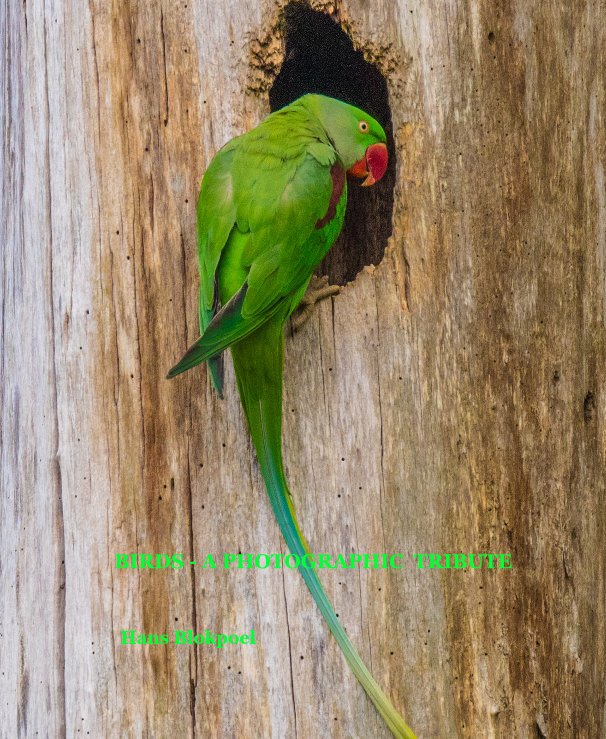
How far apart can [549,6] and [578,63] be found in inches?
6.2

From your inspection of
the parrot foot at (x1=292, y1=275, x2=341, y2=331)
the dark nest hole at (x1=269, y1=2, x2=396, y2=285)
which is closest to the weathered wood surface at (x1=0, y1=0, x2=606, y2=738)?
the parrot foot at (x1=292, y1=275, x2=341, y2=331)

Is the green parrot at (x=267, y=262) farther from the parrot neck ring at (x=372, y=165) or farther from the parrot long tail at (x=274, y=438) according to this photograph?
the parrot neck ring at (x=372, y=165)

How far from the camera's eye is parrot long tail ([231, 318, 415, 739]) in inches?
74.8

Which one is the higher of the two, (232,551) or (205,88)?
(205,88)

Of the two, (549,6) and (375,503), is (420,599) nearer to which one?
(375,503)

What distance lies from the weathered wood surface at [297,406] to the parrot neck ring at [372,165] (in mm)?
62

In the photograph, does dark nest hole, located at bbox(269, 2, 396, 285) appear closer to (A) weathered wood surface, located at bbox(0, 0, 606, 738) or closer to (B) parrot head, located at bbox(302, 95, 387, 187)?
(B) parrot head, located at bbox(302, 95, 387, 187)

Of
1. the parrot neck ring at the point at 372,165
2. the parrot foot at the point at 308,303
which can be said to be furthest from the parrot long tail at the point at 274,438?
the parrot neck ring at the point at 372,165

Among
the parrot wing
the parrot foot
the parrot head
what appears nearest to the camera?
the parrot wing

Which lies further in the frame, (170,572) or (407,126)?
(407,126)

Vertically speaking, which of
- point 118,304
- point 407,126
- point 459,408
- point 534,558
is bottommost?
point 534,558

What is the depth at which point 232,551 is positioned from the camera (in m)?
1.96

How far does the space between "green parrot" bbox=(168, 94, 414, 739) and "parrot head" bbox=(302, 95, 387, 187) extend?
214 mm

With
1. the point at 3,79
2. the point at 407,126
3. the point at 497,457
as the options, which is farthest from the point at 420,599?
the point at 3,79
